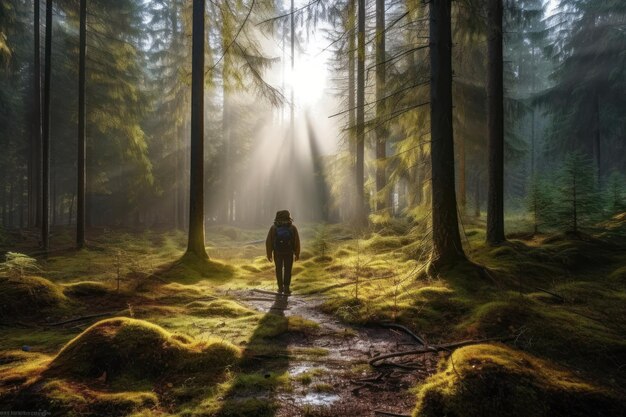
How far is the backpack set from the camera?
8.80 metres

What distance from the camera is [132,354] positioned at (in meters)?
3.86

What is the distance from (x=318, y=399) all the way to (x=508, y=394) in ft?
5.48

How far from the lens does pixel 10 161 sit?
31062 millimetres

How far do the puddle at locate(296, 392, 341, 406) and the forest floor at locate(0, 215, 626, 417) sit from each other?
0.02 m

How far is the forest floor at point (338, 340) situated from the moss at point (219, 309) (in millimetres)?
41

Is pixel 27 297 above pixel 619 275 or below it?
below

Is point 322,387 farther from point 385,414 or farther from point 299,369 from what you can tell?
point 385,414

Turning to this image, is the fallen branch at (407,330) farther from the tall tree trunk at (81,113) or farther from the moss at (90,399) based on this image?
the tall tree trunk at (81,113)

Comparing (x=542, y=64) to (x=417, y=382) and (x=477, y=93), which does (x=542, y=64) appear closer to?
(x=477, y=93)

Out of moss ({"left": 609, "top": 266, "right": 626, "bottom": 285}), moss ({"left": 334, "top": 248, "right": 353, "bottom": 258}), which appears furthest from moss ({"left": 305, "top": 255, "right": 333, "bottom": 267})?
moss ({"left": 609, "top": 266, "right": 626, "bottom": 285})

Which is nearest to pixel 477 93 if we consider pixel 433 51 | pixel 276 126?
pixel 433 51

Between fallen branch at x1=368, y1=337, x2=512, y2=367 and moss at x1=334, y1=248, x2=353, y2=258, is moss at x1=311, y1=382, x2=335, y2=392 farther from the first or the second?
moss at x1=334, y1=248, x2=353, y2=258

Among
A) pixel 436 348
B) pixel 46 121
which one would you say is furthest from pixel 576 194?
pixel 46 121

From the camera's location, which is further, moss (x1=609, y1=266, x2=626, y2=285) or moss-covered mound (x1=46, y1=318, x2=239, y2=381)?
moss (x1=609, y1=266, x2=626, y2=285)
